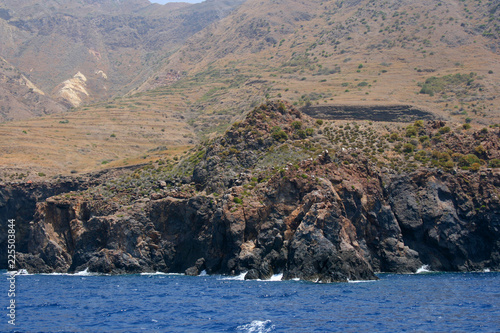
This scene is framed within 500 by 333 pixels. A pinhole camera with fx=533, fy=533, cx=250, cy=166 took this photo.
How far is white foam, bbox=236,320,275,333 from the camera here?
97.2 feet

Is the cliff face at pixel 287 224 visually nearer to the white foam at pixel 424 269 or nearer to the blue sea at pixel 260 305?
the white foam at pixel 424 269

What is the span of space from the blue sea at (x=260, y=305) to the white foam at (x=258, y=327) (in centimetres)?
6

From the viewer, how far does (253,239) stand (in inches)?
2248

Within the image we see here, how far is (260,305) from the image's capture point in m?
36.9

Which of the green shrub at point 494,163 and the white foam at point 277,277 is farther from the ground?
the green shrub at point 494,163

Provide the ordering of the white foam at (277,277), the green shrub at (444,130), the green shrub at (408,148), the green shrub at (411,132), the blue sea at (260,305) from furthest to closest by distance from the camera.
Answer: the green shrub at (411,132) < the green shrub at (444,130) < the green shrub at (408,148) < the white foam at (277,277) < the blue sea at (260,305)

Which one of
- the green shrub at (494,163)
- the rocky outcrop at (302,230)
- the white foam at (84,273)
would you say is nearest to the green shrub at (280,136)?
the rocky outcrop at (302,230)

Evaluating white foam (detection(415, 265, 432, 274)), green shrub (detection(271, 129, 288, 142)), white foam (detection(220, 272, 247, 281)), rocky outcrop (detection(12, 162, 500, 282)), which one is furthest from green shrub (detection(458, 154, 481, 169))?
white foam (detection(220, 272, 247, 281))

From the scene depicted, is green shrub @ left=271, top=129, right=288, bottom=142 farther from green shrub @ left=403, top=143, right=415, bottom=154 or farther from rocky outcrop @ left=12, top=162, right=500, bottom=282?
green shrub @ left=403, top=143, right=415, bottom=154

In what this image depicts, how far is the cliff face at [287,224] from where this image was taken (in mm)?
52656

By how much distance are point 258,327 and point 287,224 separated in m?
25.2

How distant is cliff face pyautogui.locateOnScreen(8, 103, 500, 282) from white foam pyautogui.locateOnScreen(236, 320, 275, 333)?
1813 centimetres

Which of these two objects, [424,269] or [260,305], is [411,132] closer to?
[424,269]

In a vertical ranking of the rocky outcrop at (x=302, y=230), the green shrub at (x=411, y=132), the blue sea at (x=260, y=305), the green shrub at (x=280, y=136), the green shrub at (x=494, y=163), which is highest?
the green shrub at (x=411, y=132)
